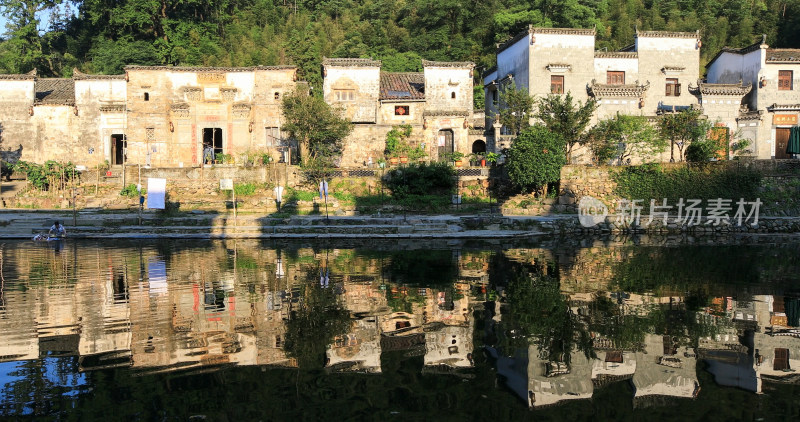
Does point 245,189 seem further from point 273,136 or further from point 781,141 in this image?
point 781,141

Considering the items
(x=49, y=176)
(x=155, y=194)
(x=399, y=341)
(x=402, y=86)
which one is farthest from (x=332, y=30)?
(x=399, y=341)

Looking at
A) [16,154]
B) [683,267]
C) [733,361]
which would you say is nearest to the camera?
[733,361]

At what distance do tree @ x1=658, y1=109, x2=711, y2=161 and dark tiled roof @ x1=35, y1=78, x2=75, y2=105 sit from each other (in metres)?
33.3

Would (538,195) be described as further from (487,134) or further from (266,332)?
(266,332)

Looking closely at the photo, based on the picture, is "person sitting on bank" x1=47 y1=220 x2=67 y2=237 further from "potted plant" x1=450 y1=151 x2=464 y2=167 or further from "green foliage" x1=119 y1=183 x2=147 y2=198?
"potted plant" x1=450 y1=151 x2=464 y2=167

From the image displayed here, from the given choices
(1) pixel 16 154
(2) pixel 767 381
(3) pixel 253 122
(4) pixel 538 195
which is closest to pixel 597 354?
(2) pixel 767 381

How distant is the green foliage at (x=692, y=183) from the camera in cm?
2983

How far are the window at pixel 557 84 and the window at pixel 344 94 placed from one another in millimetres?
11120

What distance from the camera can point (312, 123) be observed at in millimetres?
32125

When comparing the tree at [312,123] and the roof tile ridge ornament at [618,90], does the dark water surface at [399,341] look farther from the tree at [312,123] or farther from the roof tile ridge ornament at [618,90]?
the roof tile ridge ornament at [618,90]

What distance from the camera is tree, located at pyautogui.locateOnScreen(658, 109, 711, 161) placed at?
102ft

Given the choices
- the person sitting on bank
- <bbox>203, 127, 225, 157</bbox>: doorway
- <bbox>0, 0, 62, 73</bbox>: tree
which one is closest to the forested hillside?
<bbox>0, 0, 62, 73</bbox>: tree

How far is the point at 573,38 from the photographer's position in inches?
1382

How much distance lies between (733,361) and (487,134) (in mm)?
29567
